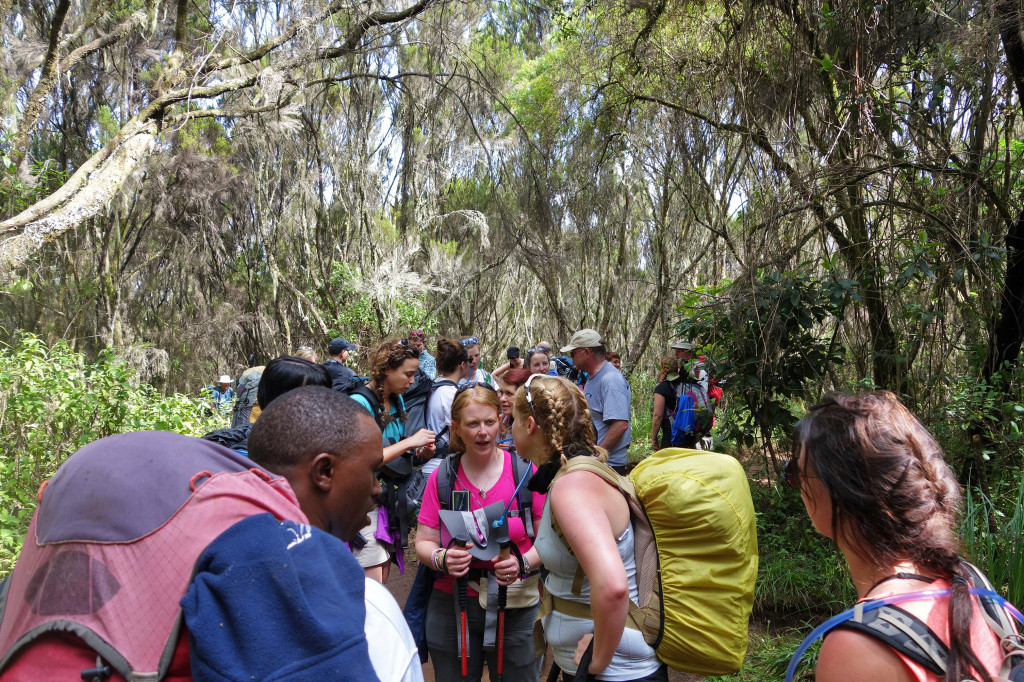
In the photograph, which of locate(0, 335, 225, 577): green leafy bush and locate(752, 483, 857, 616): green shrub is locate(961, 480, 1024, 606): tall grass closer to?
locate(752, 483, 857, 616): green shrub

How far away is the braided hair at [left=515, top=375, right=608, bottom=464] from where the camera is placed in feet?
8.73

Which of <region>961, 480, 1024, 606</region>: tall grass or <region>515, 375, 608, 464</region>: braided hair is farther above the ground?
<region>515, 375, 608, 464</region>: braided hair

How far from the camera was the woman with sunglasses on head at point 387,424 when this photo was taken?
3977 mm

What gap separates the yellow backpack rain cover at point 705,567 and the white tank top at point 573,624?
8 centimetres

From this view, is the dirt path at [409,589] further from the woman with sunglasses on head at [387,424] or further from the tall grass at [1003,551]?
the tall grass at [1003,551]

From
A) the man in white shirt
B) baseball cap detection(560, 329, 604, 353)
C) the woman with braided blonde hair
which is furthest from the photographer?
baseball cap detection(560, 329, 604, 353)

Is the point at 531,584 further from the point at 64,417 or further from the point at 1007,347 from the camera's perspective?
the point at 64,417

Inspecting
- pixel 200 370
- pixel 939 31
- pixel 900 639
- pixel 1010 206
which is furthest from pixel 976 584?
pixel 200 370

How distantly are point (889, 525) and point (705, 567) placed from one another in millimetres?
874

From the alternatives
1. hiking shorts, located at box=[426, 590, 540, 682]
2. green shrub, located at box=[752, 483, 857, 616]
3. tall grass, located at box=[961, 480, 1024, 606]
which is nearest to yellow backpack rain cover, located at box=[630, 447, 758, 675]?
hiking shorts, located at box=[426, 590, 540, 682]

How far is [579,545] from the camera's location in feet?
7.09

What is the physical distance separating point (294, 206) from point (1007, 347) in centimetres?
1748

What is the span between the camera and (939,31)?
5152 mm

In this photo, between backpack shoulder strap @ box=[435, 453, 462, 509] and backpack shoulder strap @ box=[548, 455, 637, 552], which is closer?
backpack shoulder strap @ box=[548, 455, 637, 552]
